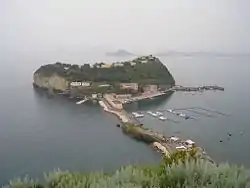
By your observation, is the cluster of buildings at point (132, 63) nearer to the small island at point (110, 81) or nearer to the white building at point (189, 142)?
the small island at point (110, 81)

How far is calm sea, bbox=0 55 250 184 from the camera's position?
16.2ft

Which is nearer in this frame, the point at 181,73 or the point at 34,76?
the point at 34,76

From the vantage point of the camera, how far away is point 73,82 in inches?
409

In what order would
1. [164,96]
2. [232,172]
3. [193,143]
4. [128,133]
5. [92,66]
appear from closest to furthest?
[232,172]
[193,143]
[128,133]
[164,96]
[92,66]

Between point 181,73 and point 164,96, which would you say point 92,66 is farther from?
point 181,73

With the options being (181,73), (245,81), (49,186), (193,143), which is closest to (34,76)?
(181,73)

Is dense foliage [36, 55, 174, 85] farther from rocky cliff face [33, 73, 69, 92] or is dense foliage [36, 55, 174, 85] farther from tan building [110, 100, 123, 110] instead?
tan building [110, 100, 123, 110]

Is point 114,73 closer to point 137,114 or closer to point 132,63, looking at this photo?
point 132,63

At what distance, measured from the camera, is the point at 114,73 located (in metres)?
11.0

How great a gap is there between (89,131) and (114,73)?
4.64 meters

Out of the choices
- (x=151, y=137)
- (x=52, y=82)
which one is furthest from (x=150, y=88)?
(x=151, y=137)

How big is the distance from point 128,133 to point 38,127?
1.50 metres

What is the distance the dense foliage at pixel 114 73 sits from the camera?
10.7 meters

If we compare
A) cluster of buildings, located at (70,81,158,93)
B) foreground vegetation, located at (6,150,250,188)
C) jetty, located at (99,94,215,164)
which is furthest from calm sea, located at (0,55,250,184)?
foreground vegetation, located at (6,150,250,188)
